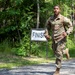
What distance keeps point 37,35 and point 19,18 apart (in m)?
3.30

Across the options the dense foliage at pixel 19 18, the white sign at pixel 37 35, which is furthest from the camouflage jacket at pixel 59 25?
the dense foliage at pixel 19 18

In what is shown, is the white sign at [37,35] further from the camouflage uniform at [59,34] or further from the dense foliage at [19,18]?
the camouflage uniform at [59,34]

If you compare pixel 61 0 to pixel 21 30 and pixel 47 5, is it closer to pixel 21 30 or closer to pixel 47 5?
pixel 47 5

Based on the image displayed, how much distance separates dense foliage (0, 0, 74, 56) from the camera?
18625 millimetres

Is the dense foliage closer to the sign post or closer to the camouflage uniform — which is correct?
the sign post

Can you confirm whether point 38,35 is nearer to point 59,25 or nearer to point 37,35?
point 37,35

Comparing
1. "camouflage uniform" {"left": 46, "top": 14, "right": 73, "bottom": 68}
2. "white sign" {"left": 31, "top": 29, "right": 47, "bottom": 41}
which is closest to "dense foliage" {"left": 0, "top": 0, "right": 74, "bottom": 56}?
"white sign" {"left": 31, "top": 29, "right": 47, "bottom": 41}

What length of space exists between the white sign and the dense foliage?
131 cm

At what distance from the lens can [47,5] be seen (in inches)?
763

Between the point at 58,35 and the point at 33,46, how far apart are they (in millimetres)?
7884

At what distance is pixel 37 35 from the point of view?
53.6 feet

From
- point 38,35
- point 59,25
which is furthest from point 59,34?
point 38,35

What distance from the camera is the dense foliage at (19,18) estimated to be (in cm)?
1862

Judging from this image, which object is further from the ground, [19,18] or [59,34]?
[59,34]
